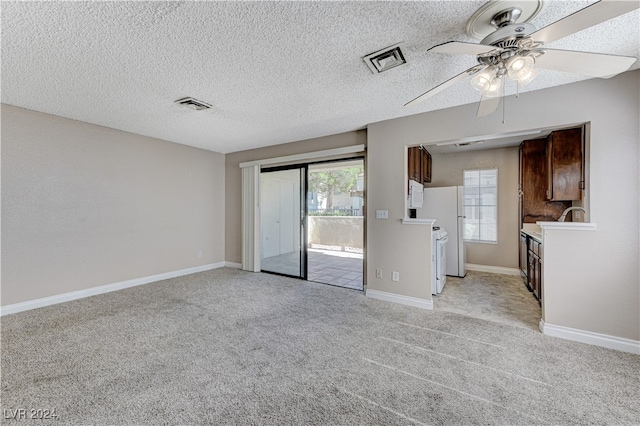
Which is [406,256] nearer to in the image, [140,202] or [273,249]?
Answer: [273,249]

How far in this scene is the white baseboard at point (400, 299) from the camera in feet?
10.9

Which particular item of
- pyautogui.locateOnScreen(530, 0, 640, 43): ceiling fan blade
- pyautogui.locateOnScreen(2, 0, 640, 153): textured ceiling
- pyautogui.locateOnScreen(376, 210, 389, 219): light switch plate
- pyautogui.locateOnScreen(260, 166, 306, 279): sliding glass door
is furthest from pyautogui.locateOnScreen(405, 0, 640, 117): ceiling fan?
pyautogui.locateOnScreen(260, 166, 306, 279): sliding glass door

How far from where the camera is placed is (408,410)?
163cm


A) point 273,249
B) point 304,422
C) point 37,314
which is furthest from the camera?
point 273,249

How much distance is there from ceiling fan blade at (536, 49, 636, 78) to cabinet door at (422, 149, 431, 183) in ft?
10.0

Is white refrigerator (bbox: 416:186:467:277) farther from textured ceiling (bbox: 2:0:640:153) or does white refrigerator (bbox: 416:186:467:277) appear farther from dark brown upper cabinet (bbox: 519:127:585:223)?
textured ceiling (bbox: 2:0:640:153)

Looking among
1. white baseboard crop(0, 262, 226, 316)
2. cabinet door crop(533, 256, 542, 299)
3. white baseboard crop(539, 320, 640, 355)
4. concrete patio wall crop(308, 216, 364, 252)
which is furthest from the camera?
concrete patio wall crop(308, 216, 364, 252)

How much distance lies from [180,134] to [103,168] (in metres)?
1.19

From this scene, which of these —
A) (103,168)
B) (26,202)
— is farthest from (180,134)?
(26,202)

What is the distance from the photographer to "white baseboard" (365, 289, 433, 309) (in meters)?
3.32

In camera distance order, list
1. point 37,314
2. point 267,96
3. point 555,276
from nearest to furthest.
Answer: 1. point 555,276
2. point 267,96
3. point 37,314

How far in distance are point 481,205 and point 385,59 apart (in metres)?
4.30

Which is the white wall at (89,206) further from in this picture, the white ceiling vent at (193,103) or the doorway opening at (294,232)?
the white ceiling vent at (193,103)

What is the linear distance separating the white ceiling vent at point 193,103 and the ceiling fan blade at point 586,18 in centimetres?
301
